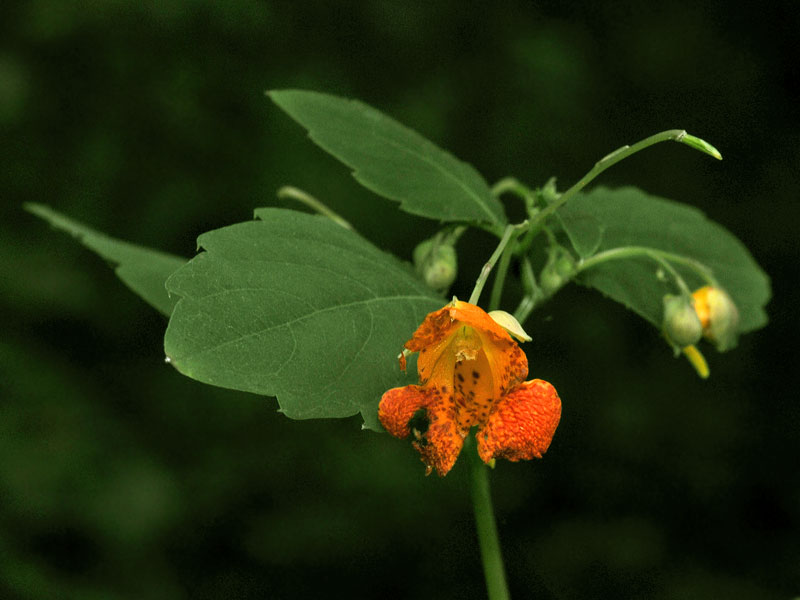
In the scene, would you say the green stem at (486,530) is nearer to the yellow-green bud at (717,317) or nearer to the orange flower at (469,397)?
the orange flower at (469,397)

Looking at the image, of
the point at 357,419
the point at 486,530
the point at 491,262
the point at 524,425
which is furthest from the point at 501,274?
the point at 357,419

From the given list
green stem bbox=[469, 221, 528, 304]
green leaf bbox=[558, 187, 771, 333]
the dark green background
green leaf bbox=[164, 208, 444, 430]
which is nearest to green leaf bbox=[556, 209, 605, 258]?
green leaf bbox=[558, 187, 771, 333]

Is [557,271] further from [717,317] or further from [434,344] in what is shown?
[434,344]

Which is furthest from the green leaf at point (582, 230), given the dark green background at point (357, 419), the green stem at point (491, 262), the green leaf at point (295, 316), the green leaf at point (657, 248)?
the dark green background at point (357, 419)

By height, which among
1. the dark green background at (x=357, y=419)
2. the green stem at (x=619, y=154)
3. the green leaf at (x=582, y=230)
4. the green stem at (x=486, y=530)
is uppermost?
the green stem at (x=619, y=154)

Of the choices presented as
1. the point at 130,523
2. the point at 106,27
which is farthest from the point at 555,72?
the point at 130,523

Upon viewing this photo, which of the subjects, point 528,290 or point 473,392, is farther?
point 528,290

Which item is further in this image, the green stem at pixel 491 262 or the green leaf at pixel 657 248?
the green leaf at pixel 657 248

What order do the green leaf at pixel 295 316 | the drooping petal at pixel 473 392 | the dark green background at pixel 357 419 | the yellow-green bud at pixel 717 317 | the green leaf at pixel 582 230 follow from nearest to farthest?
the green leaf at pixel 295 316 < the drooping petal at pixel 473 392 < the green leaf at pixel 582 230 < the yellow-green bud at pixel 717 317 < the dark green background at pixel 357 419
